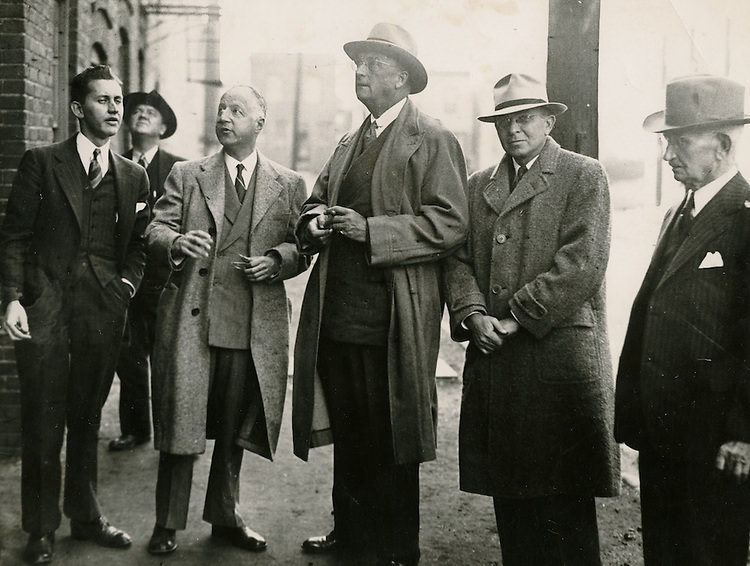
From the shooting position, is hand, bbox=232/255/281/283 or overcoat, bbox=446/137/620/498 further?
hand, bbox=232/255/281/283

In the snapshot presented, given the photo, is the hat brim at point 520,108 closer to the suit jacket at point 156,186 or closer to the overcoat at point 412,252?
the overcoat at point 412,252

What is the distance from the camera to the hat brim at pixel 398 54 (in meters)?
3.54

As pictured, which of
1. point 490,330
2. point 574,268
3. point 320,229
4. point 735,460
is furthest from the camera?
point 320,229

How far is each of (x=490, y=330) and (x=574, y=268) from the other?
409 mm

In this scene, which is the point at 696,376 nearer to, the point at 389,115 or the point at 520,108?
the point at 520,108

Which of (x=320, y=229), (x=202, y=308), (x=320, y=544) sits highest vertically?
(x=320, y=229)

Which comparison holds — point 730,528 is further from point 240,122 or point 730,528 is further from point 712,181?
point 240,122

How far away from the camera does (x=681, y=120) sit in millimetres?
2898

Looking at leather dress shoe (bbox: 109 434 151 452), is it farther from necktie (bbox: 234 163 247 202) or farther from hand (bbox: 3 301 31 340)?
necktie (bbox: 234 163 247 202)

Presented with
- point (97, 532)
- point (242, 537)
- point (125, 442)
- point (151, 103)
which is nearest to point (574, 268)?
point (242, 537)

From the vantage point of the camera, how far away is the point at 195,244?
3.65 metres

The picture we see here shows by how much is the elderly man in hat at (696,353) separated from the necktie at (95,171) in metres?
2.57

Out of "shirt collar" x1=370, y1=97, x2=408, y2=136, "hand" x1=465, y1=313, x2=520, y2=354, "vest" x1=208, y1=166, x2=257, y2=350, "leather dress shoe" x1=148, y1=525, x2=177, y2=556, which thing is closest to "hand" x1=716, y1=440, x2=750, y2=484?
"hand" x1=465, y1=313, x2=520, y2=354

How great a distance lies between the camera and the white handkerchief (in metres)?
2.75
